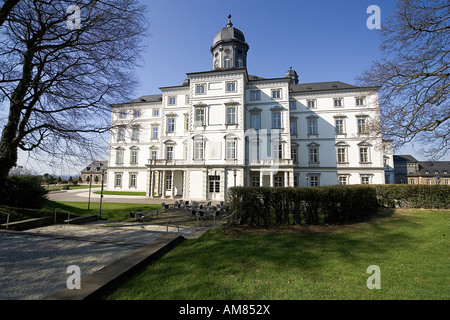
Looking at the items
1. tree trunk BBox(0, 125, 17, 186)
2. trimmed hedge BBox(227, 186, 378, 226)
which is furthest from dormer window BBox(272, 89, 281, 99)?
tree trunk BBox(0, 125, 17, 186)

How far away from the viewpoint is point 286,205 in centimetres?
841

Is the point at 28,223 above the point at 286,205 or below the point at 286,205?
below

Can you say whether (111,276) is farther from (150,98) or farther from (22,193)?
(150,98)

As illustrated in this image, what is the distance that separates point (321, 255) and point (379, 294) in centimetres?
182

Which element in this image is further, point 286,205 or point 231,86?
point 231,86

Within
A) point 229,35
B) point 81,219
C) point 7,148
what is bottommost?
point 81,219

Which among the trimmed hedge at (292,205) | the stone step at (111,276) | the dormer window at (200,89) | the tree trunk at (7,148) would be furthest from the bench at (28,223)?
the dormer window at (200,89)

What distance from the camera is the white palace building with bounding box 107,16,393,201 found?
2558 centimetres

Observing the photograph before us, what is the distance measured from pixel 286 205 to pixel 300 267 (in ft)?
13.8

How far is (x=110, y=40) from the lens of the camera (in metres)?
8.38

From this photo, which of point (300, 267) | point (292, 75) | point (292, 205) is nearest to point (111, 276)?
point (300, 267)

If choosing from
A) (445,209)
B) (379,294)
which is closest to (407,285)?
(379,294)

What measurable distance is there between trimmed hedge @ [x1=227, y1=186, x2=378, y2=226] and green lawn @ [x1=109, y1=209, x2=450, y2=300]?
1045 millimetres

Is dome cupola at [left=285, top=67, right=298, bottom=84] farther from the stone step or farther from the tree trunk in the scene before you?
the stone step
